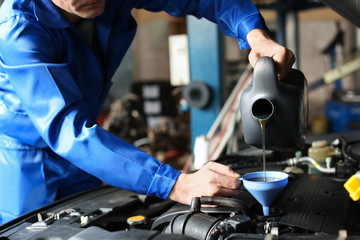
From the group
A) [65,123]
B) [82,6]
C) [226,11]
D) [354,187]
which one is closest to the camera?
[354,187]

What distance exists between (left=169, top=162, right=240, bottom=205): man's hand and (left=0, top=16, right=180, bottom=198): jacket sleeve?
3 centimetres

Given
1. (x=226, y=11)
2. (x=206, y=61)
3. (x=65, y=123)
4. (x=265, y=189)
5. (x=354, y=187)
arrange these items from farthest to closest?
(x=206, y=61), (x=226, y=11), (x=65, y=123), (x=265, y=189), (x=354, y=187)

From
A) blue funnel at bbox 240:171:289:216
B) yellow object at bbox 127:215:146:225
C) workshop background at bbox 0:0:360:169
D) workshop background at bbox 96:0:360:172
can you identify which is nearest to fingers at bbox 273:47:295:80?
blue funnel at bbox 240:171:289:216

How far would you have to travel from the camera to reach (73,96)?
3.50ft

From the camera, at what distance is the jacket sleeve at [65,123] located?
98cm

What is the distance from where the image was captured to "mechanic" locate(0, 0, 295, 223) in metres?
0.98

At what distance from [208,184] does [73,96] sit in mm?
435

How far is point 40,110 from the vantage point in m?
1.05

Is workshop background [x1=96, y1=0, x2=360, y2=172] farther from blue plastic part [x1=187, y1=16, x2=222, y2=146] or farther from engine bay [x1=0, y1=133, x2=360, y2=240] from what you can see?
engine bay [x1=0, y1=133, x2=360, y2=240]

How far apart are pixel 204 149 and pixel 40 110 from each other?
1.04 meters

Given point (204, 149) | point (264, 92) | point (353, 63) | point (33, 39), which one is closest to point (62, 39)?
point (33, 39)

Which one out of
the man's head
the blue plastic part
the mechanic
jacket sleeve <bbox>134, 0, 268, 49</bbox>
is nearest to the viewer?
the mechanic

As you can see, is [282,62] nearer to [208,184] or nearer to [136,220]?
[208,184]

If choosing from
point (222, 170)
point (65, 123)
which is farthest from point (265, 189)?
point (65, 123)
